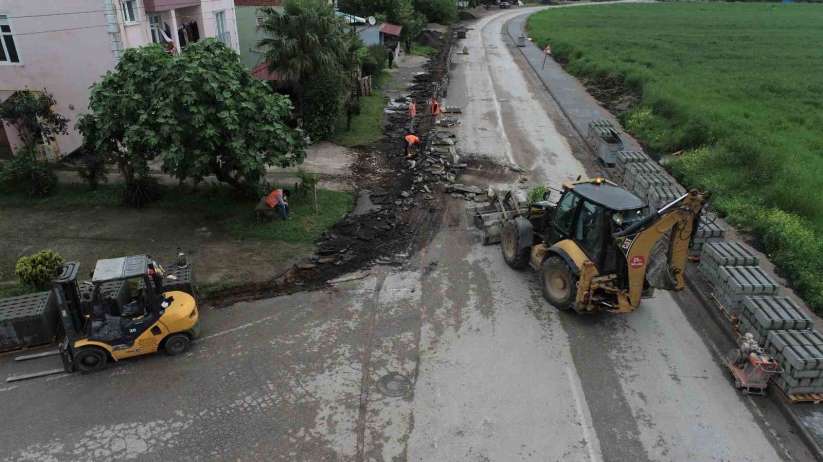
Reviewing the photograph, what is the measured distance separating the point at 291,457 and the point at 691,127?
66.6 ft

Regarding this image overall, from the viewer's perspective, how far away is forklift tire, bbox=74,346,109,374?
9.48 m

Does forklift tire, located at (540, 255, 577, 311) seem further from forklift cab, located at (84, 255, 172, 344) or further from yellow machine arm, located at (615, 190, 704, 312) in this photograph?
forklift cab, located at (84, 255, 172, 344)

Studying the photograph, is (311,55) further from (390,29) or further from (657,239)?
(390,29)

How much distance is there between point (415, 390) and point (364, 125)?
56.1 ft

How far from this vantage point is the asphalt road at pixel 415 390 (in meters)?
8.26

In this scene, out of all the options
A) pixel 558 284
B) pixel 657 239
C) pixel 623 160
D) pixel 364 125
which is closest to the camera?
pixel 657 239

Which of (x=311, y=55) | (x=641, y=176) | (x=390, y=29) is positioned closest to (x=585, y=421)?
(x=641, y=176)

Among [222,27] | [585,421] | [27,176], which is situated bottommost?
[585,421]

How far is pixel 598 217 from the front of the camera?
33.9 feet

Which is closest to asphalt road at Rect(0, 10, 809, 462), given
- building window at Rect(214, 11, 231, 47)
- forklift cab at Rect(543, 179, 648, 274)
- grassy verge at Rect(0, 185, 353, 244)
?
forklift cab at Rect(543, 179, 648, 274)

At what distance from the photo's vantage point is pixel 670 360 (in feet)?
33.5

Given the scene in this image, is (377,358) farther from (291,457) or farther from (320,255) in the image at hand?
(320,255)

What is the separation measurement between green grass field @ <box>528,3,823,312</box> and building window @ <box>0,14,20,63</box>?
22.8 meters

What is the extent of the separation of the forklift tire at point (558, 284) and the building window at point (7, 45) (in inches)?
724
